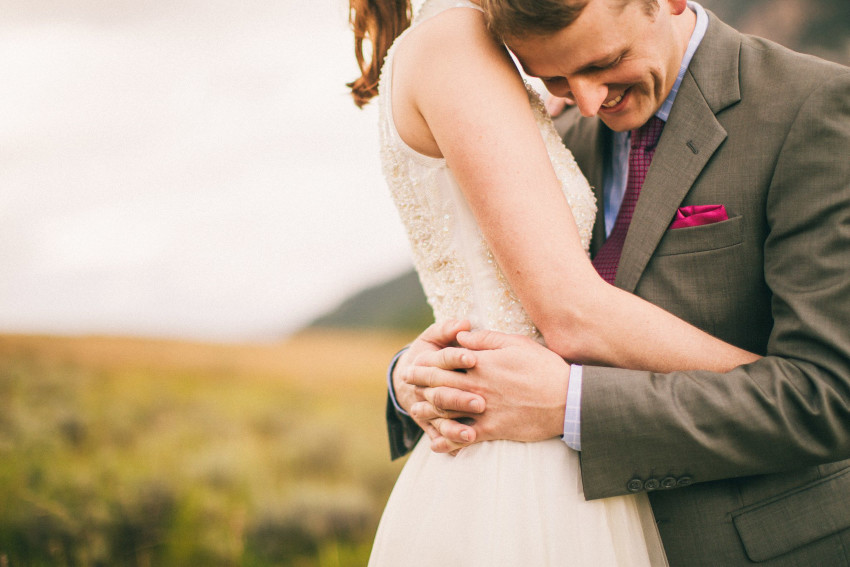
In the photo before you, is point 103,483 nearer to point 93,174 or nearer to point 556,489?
point 93,174

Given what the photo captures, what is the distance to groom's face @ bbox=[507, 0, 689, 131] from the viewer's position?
3.58 feet

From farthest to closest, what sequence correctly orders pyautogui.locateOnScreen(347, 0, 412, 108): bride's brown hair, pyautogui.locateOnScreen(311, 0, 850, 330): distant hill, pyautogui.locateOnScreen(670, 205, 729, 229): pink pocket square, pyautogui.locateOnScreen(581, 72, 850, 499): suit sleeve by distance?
pyautogui.locateOnScreen(311, 0, 850, 330): distant hill → pyautogui.locateOnScreen(347, 0, 412, 108): bride's brown hair → pyautogui.locateOnScreen(670, 205, 729, 229): pink pocket square → pyautogui.locateOnScreen(581, 72, 850, 499): suit sleeve

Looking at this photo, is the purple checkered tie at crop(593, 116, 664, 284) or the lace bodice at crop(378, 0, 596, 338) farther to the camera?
the purple checkered tie at crop(593, 116, 664, 284)

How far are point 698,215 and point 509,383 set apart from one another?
50 centimetres

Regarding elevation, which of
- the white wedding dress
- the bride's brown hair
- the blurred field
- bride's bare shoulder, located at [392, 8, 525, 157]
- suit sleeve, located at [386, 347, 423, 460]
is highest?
the bride's brown hair

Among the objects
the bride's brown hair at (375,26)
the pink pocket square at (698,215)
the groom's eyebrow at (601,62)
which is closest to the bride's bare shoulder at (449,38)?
the groom's eyebrow at (601,62)

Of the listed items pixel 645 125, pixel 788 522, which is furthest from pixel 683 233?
pixel 788 522

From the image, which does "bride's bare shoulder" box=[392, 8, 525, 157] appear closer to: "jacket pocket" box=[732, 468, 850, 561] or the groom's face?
the groom's face

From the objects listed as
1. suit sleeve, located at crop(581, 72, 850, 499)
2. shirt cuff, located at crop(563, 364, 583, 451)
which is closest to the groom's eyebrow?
suit sleeve, located at crop(581, 72, 850, 499)

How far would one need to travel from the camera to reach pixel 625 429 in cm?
103

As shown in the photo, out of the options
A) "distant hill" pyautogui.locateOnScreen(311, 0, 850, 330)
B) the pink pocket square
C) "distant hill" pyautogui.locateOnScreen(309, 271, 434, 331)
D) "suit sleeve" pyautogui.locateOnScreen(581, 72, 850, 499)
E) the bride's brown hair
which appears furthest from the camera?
"distant hill" pyautogui.locateOnScreen(309, 271, 434, 331)

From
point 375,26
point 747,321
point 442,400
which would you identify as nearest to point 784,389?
point 747,321

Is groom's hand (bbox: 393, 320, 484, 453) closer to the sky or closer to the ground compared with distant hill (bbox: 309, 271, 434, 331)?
closer to the sky

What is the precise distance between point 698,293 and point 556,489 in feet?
1.54
